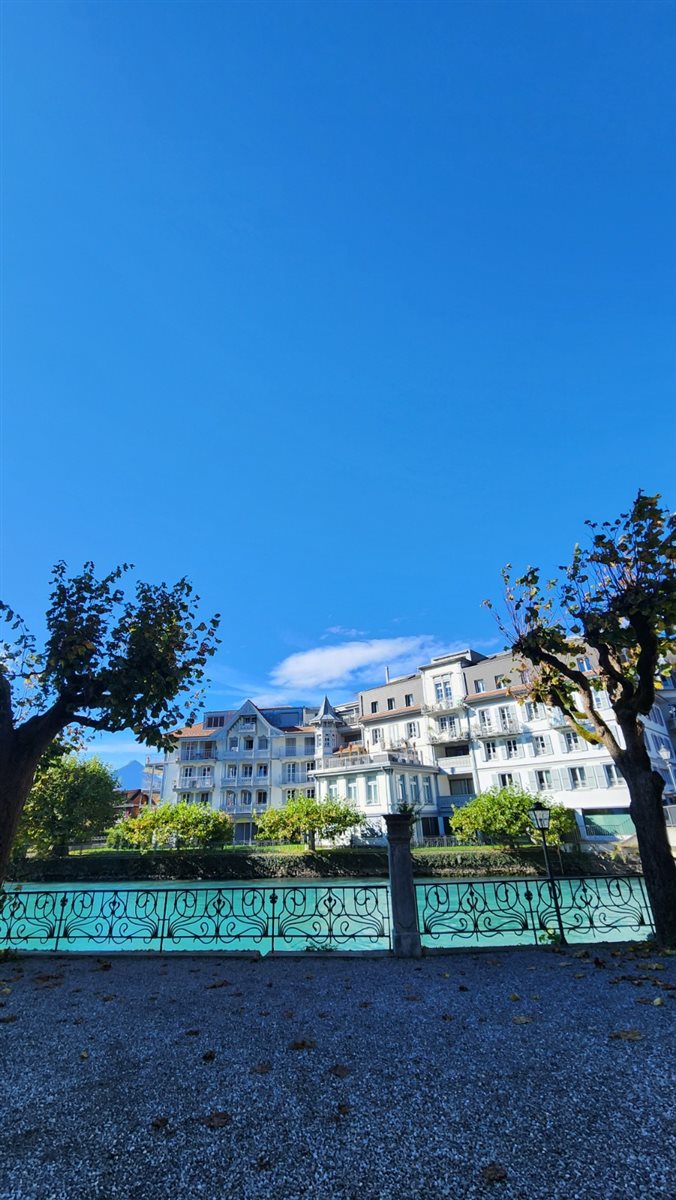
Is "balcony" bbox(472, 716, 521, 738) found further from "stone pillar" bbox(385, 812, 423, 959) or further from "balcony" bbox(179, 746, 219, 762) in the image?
"stone pillar" bbox(385, 812, 423, 959)

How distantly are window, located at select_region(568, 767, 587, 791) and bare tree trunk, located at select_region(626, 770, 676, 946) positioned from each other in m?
25.8

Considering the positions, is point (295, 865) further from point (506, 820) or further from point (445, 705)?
point (445, 705)

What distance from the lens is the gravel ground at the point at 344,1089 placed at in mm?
3006

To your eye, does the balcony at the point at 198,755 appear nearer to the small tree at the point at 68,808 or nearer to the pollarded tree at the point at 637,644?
the small tree at the point at 68,808

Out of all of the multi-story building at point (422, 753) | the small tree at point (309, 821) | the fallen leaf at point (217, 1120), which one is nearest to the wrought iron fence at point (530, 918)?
the fallen leaf at point (217, 1120)

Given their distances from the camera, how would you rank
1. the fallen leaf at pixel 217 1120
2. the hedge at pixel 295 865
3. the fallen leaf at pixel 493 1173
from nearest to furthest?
the fallen leaf at pixel 493 1173 < the fallen leaf at pixel 217 1120 < the hedge at pixel 295 865

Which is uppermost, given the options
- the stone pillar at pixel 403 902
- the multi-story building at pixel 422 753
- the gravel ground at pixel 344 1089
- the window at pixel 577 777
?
the multi-story building at pixel 422 753

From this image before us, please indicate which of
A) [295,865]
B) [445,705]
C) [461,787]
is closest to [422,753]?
[461,787]

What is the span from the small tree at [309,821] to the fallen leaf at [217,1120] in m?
30.3

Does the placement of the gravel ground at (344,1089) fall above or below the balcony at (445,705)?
below

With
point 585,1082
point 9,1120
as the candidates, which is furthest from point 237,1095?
point 585,1082

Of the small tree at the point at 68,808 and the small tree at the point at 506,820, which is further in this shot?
the small tree at the point at 68,808

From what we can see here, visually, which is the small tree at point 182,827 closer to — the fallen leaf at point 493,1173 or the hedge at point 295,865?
the hedge at point 295,865

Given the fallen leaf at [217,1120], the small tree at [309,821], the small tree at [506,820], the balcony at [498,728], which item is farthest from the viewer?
the balcony at [498,728]
